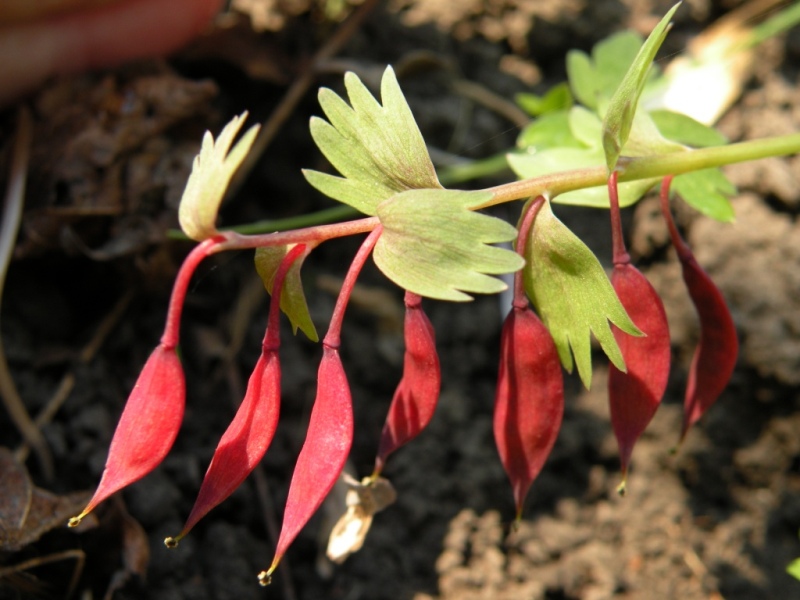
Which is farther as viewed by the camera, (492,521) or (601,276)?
(492,521)

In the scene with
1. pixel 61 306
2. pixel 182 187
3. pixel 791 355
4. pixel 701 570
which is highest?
pixel 182 187

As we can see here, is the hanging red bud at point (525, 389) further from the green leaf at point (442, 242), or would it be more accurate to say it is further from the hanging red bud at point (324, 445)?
the hanging red bud at point (324, 445)

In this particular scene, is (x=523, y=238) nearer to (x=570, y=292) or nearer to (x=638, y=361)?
(x=570, y=292)

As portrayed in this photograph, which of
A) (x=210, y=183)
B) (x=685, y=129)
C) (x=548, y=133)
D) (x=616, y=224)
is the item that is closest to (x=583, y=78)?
(x=548, y=133)

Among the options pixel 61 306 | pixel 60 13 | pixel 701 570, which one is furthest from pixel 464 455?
pixel 60 13

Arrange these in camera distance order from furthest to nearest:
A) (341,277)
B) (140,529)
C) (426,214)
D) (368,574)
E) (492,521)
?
(341,277)
(492,521)
(368,574)
(140,529)
(426,214)

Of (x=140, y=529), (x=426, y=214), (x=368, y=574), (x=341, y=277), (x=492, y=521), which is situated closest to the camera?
(x=426, y=214)

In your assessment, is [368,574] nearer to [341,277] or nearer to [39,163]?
[341,277]
